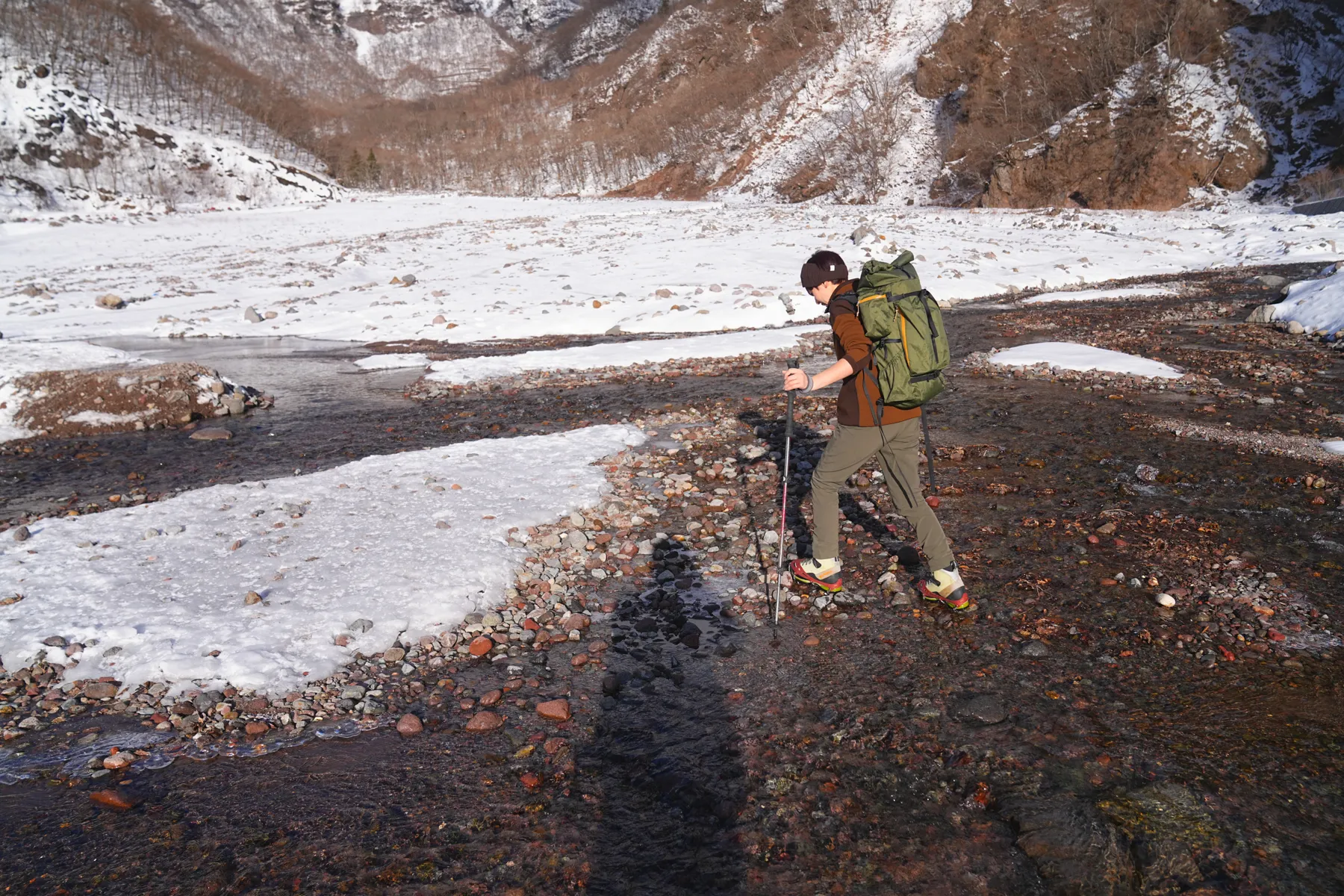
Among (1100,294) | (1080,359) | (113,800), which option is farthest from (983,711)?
(1100,294)

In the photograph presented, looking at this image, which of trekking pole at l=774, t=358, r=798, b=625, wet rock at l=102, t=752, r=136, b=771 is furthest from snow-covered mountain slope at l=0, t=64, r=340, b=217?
trekking pole at l=774, t=358, r=798, b=625

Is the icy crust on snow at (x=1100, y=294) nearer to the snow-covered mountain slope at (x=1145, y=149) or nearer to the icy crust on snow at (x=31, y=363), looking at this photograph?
the icy crust on snow at (x=31, y=363)

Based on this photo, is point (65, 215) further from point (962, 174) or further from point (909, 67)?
point (909, 67)

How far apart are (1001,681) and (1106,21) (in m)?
66.8

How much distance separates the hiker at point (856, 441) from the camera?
5414 mm

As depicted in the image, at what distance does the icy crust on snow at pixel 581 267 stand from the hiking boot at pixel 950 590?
554 inches

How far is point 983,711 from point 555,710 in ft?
8.50

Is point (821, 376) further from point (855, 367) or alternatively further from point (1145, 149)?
point (1145, 149)

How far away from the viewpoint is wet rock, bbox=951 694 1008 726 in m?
4.62

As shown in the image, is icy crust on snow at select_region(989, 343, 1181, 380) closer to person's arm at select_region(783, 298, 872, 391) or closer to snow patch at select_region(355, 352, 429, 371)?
person's arm at select_region(783, 298, 872, 391)

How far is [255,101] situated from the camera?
344 feet

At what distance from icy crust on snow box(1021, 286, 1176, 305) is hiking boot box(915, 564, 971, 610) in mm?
17033

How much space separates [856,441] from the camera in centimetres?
570

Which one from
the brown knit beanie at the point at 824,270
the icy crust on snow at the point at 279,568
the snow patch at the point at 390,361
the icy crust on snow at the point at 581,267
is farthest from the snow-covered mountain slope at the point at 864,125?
the brown knit beanie at the point at 824,270
